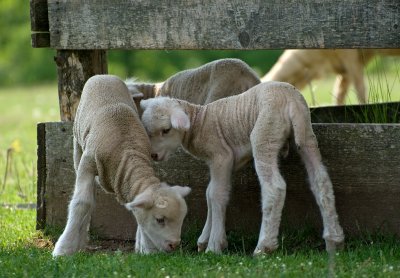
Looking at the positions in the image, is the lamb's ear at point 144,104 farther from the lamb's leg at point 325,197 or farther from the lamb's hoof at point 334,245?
the lamb's hoof at point 334,245

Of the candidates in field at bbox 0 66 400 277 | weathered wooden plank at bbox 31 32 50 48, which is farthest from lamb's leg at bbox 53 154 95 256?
weathered wooden plank at bbox 31 32 50 48

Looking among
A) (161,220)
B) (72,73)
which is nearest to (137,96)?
(72,73)

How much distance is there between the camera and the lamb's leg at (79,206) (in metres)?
6.19

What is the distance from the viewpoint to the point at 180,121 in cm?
616

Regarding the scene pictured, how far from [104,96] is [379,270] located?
2.29 m

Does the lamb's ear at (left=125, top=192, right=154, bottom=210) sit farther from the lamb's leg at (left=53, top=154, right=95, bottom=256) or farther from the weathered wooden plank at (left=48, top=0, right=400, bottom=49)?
the weathered wooden plank at (left=48, top=0, right=400, bottom=49)

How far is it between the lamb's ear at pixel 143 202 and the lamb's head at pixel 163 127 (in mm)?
542

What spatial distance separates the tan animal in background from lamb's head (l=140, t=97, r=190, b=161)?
6.66 meters

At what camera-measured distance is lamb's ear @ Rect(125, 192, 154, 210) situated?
19.0 feet

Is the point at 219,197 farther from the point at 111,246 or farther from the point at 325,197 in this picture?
the point at 111,246

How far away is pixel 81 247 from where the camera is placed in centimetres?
638

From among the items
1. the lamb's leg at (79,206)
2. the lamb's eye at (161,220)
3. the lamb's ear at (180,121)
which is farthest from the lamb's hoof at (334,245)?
the lamb's leg at (79,206)

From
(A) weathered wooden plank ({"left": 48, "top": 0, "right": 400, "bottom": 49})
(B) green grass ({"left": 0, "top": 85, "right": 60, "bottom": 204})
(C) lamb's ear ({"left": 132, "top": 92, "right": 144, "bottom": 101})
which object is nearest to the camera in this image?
(A) weathered wooden plank ({"left": 48, "top": 0, "right": 400, "bottom": 49})

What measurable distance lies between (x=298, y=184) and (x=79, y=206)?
4.90ft
